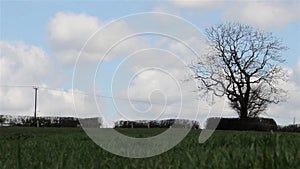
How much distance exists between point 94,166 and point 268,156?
247 cm

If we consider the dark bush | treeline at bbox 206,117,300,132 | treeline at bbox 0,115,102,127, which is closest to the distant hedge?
treeline at bbox 206,117,300,132

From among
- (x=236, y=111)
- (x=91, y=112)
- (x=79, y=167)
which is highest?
(x=236, y=111)

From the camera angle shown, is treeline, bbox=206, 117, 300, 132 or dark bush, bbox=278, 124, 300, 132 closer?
treeline, bbox=206, 117, 300, 132

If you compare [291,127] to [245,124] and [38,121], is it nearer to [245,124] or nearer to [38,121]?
[245,124]

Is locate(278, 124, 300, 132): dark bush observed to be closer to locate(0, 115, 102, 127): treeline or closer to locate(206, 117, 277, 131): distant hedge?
locate(206, 117, 277, 131): distant hedge

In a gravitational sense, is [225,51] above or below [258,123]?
above

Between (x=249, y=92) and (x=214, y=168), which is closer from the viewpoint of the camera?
(x=214, y=168)

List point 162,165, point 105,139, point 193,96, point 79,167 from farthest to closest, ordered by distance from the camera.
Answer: point 105,139
point 193,96
point 79,167
point 162,165

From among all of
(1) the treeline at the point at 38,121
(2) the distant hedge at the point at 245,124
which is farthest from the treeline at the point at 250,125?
(1) the treeline at the point at 38,121

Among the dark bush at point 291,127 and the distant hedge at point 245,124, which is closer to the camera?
the distant hedge at point 245,124

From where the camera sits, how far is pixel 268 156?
4824 mm

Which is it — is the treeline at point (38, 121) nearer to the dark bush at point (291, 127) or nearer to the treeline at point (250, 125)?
→ the treeline at point (250, 125)

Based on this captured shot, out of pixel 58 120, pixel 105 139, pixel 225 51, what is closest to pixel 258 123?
pixel 225 51

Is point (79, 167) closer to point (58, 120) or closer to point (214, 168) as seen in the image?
point (214, 168)
